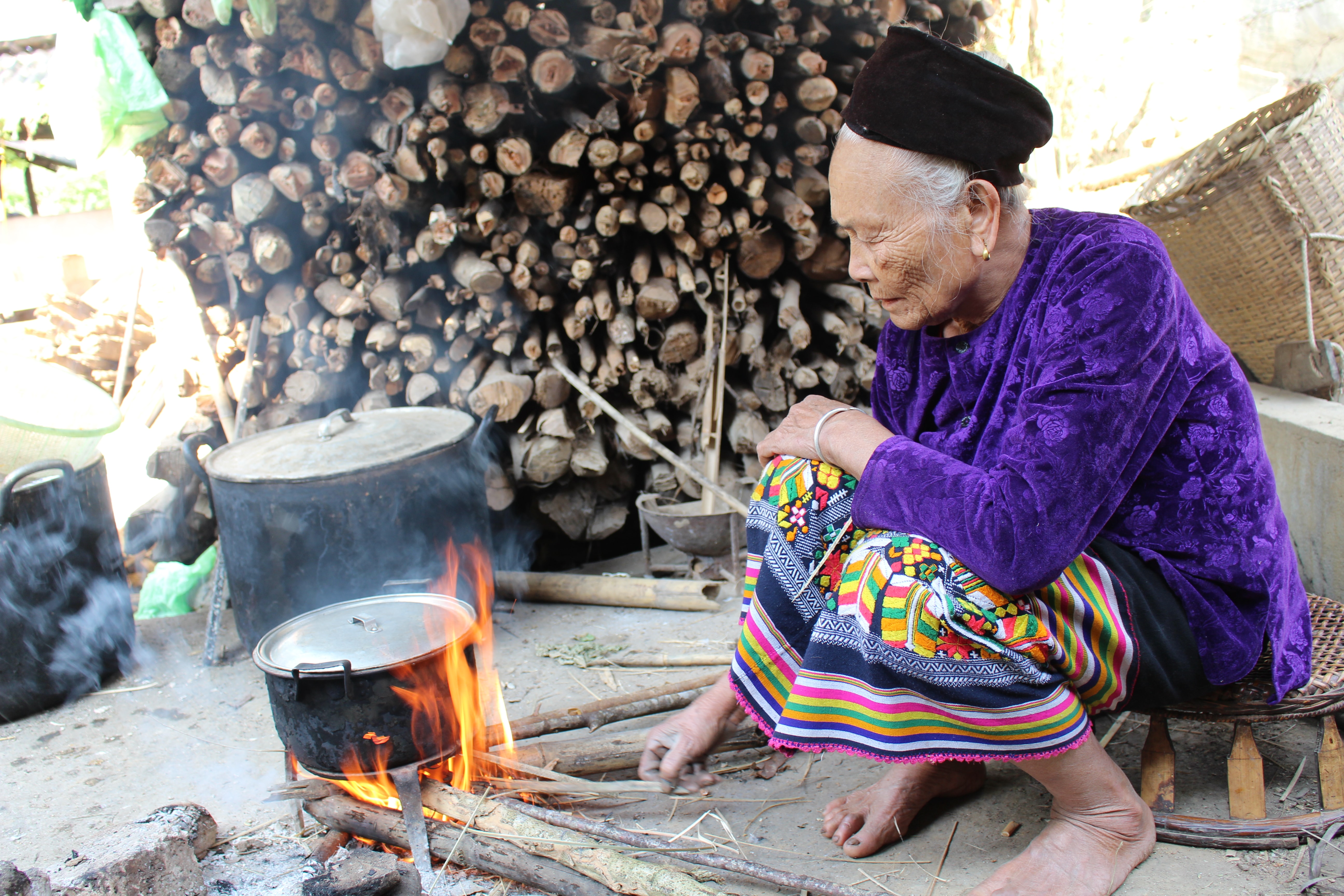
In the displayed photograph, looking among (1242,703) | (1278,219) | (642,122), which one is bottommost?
(1242,703)

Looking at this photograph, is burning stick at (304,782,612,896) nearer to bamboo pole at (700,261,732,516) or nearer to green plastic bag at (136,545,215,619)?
bamboo pole at (700,261,732,516)

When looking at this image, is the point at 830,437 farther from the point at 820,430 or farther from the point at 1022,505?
the point at 1022,505

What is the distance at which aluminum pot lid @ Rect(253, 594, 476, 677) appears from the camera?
177 centimetres

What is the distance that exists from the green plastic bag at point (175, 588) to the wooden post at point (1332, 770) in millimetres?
3975

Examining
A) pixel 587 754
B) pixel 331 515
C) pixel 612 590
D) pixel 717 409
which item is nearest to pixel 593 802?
pixel 587 754

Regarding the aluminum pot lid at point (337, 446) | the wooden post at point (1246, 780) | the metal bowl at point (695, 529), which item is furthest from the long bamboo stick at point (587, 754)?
the metal bowl at point (695, 529)

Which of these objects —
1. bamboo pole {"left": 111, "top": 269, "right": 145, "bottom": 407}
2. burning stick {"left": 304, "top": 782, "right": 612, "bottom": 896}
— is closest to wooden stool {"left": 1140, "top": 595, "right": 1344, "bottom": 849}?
burning stick {"left": 304, "top": 782, "right": 612, "bottom": 896}

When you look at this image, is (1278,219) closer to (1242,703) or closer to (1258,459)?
(1258,459)

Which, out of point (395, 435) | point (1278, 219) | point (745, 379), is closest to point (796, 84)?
point (745, 379)

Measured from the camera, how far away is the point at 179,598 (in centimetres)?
395

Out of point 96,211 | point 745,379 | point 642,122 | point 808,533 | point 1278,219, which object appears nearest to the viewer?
point 808,533

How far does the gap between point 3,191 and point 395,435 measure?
13.0 meters

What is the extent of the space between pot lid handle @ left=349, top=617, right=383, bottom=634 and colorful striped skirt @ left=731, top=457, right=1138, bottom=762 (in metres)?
0.92

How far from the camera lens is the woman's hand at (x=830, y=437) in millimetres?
1589
